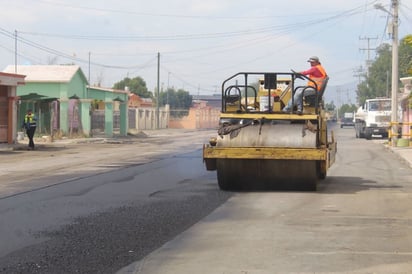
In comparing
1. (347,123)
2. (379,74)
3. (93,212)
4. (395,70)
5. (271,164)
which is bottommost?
(93,212)

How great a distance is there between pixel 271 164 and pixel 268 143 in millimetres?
486

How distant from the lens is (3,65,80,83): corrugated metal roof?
44444mm

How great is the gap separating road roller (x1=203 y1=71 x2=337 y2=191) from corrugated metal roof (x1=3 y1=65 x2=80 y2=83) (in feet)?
103

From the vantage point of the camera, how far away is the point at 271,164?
13711mm

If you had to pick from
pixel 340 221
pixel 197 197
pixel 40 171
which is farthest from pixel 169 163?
pixel 340 221

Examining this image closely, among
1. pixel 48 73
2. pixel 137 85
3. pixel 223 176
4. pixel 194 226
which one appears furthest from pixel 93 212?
pixel 137 85

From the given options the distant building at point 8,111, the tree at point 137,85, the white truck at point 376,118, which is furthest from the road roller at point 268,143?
the tree at point 137,85

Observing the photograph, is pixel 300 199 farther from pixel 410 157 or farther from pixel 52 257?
pixel 410 157

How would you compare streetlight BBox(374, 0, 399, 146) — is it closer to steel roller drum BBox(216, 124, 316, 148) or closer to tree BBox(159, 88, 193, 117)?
steel roller drum BBox(216, 124, 316, 148)

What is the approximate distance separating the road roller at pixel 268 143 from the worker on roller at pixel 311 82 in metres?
0.10

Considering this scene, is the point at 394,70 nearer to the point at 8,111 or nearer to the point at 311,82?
the point at 8,111

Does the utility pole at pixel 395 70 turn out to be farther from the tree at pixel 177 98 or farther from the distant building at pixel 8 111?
the tree at pixel 177 98

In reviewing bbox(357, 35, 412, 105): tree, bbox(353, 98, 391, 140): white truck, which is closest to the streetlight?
bbox(353, 98, 391, 140): white truck

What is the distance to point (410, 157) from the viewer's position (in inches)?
1033
